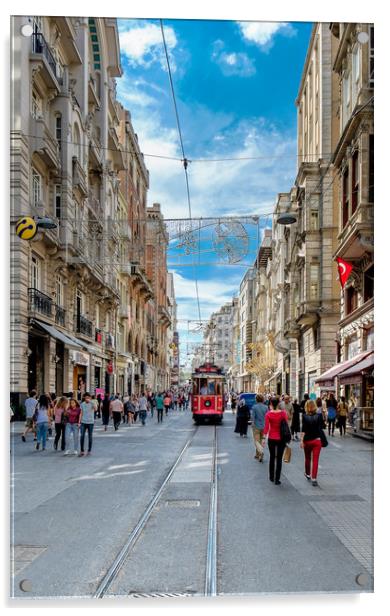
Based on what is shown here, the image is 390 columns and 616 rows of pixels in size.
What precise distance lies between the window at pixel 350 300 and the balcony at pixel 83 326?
11.3m

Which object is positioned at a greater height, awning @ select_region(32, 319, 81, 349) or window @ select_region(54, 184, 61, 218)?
window @ select_region(54, 184, 61, 218)

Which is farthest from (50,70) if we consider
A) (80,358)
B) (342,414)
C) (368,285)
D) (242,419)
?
(342,414)

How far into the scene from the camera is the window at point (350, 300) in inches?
984

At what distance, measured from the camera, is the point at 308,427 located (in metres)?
12.1

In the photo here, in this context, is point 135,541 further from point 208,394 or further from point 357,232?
point 208,394

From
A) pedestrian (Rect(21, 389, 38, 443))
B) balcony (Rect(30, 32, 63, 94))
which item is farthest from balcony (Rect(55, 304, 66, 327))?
balcony (Rect(30, 32, 63, 94))

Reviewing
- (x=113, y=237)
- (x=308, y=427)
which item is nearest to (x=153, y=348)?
(x=113, y=237)

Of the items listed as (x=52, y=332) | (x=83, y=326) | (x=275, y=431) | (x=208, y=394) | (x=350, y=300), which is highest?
(x=350, y=300)

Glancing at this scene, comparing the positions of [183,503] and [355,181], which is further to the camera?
[355,181]

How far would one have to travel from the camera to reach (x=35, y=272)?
2088cm

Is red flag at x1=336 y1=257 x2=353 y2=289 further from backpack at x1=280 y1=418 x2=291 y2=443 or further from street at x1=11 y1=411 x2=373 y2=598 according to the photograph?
backpack at x1=280 y1=418 x2=291 y2=443

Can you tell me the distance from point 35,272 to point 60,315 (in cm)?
249

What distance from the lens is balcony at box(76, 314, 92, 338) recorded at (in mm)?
28562

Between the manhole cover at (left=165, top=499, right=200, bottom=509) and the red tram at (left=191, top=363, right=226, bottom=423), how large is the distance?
24407mm
